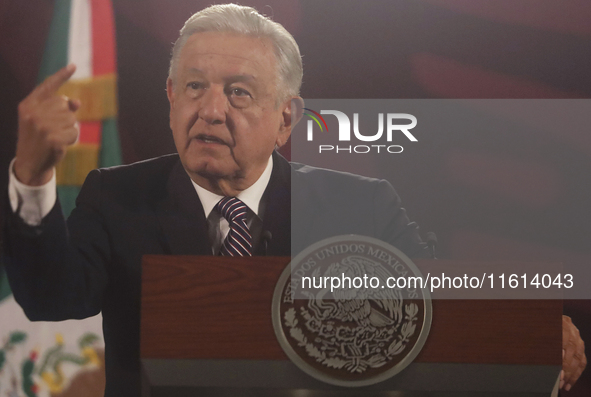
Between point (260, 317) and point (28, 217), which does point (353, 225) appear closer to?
point (260, 317)

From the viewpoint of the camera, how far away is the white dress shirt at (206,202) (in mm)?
2070

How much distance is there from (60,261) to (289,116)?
1190 mm

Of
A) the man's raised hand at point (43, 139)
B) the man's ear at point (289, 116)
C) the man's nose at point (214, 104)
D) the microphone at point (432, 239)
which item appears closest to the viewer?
the microphone at point (432, 239)

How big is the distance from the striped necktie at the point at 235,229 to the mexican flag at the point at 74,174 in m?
0.59

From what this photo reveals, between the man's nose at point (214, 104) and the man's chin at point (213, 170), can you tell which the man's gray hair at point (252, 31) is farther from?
the man's chin at point (213, 170)

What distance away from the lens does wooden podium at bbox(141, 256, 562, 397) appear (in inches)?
55.2

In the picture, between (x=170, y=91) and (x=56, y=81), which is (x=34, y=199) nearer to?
(x=56, y=81)

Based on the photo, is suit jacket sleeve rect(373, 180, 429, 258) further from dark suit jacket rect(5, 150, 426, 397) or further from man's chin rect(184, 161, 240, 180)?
man's chin rect(184, 161, 240, 180)

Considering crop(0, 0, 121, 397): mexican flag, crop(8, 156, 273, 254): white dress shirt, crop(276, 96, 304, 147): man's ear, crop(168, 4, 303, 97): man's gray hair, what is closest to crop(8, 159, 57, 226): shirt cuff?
crop(8, 156, 273, 254): white dress shirt

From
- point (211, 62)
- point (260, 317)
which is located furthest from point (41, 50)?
point (260, 317)

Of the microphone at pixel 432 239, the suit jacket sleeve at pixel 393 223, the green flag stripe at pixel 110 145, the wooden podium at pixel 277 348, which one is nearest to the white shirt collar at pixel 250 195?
the green flag stripe at pixel 110 145

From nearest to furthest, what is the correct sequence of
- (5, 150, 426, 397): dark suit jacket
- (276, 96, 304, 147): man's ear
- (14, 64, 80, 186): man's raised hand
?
(14, 64, 80, 186): man's raised hand → (5, 150, 426, 397): dark suit jacket → (276, 96, 304, 147): man's ear

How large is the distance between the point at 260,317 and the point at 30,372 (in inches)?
62.5

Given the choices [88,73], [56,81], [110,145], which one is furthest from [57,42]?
[56,81]
